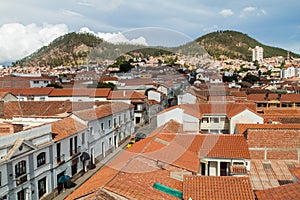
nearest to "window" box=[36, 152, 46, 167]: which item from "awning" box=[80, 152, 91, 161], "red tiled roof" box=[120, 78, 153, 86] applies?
"awning" box=[80, 152, 91, 161]

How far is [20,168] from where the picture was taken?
10.6 metres

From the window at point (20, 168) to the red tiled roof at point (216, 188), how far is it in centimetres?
647

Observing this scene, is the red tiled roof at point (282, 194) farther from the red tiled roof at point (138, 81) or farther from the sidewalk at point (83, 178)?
the red tiled roof at point (138, 81)

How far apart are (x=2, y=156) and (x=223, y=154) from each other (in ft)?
26.0

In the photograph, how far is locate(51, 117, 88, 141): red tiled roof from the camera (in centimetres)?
1341

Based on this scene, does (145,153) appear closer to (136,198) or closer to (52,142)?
(136,198)

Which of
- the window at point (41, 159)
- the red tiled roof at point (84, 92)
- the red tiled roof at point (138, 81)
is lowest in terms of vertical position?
the window at point (41, 159)

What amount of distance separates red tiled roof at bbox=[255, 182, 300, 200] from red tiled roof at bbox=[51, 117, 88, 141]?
30.6 ft

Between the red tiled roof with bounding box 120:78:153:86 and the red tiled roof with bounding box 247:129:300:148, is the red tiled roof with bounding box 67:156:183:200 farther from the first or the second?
the red tiled roof with bounding box 120:78:153:86

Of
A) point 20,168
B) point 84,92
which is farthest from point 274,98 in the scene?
point 20,168

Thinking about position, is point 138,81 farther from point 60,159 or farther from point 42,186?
point 42,186

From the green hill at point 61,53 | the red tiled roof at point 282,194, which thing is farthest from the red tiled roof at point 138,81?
the green hill at point 61,53

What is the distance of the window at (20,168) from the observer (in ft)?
34.2

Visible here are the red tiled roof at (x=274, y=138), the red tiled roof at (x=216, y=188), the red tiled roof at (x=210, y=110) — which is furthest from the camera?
the red tiled roof at (x=210, y=110)
